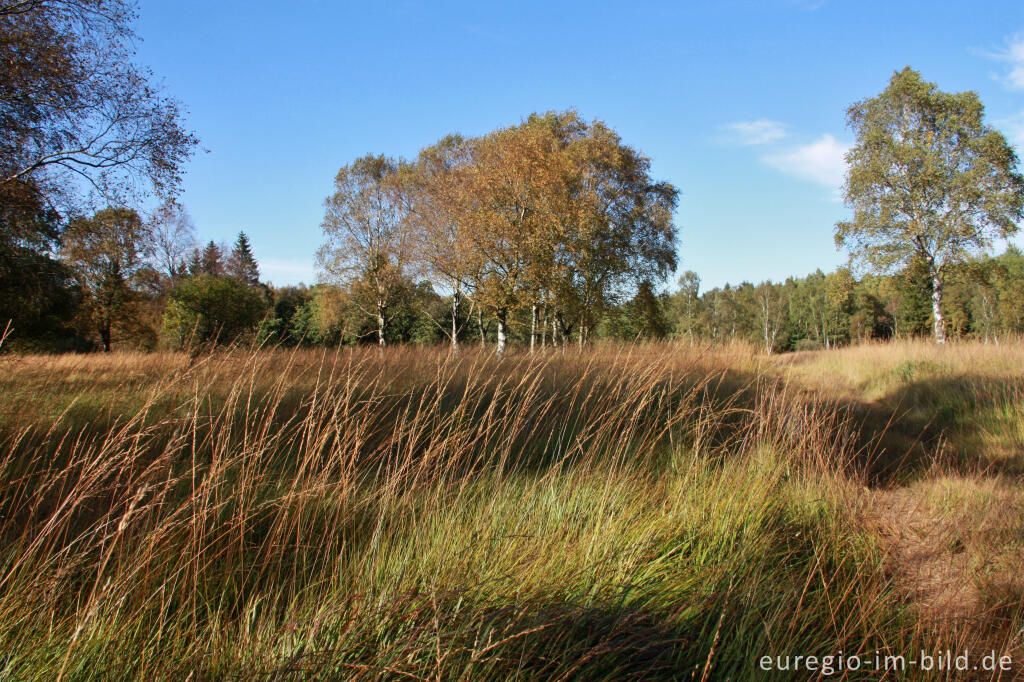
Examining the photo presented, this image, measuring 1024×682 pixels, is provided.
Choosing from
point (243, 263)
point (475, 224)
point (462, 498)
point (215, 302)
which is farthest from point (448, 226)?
point (243, 263)

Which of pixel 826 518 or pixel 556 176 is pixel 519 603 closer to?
pixel 826 518

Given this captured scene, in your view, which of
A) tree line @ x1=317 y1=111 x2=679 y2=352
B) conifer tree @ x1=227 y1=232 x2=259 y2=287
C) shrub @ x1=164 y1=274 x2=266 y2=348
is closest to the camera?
tree line @ x1=317 y1=111 x2=679 y2=352

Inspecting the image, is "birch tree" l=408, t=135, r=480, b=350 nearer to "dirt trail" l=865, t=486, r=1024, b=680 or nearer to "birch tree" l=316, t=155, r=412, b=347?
"birch tree" l=316, t=155, r=412, b=347

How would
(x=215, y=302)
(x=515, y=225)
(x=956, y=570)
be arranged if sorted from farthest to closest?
1. (x=215, y=302)
2. (x=515, y=225)
3. (x=956, y=570)

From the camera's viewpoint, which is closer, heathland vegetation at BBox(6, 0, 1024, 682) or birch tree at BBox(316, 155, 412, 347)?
heathland vegetation at BBox(6, 0, 1024, 682)

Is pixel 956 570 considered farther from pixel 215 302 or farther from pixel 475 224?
pixel 215 302

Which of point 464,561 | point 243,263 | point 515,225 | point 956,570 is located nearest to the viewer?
point 464,561

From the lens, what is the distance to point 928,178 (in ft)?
58.8

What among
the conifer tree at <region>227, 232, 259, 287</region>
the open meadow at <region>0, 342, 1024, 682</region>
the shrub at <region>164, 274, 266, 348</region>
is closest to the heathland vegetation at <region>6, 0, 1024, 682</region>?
the open meadow at <region>0, 342, 1024, 682</region>

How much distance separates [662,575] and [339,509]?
4.74 feet

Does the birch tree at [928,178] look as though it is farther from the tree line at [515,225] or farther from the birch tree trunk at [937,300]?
the tree line at [515,225]

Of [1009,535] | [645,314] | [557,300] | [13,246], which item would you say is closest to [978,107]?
[645,314]

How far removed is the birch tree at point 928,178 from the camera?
17.4 m

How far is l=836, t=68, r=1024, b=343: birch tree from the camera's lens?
17406 millimetres
